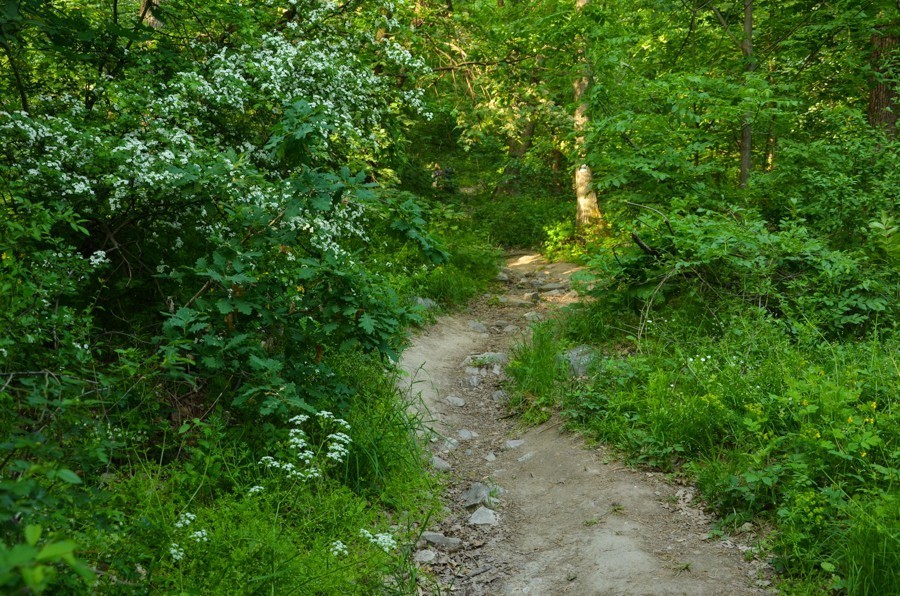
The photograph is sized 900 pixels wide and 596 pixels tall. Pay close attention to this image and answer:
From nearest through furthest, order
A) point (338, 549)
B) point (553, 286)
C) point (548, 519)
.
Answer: point (338, 549)
point (548, 519)
point (553, 286)

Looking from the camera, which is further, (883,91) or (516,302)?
(516,302)

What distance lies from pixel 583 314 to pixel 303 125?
4889mm

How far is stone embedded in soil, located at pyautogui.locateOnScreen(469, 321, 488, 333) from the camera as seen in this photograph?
985 centimetres

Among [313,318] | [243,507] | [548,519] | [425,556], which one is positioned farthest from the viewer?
[313,318]

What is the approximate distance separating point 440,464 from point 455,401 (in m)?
1.48

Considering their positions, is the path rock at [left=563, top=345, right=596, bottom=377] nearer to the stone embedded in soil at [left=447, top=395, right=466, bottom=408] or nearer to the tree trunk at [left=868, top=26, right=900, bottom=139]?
the stone embedded in soil at [left=447, top=395, right=466, bottom=408]

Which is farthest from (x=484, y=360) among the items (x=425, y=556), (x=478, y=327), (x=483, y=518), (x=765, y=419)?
(x=765, y=419)

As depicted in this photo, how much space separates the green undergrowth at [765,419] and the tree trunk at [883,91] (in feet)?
16.2

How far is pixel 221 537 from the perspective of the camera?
3.72 meters

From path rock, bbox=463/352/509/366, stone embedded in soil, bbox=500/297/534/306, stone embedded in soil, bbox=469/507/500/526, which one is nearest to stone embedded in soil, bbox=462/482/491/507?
stone embedded in soil, bbox=469/507/500/526

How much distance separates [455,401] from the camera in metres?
7.44

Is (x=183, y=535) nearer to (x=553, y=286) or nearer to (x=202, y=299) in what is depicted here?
(x=202, y=299)

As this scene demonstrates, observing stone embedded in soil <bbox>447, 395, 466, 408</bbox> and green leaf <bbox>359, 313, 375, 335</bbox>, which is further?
stone embedded in soil <bbox>447, 395, 466, 408</bbox>

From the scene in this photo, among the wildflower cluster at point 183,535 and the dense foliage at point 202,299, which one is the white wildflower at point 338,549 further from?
the wildflower cluster at point 183,535
